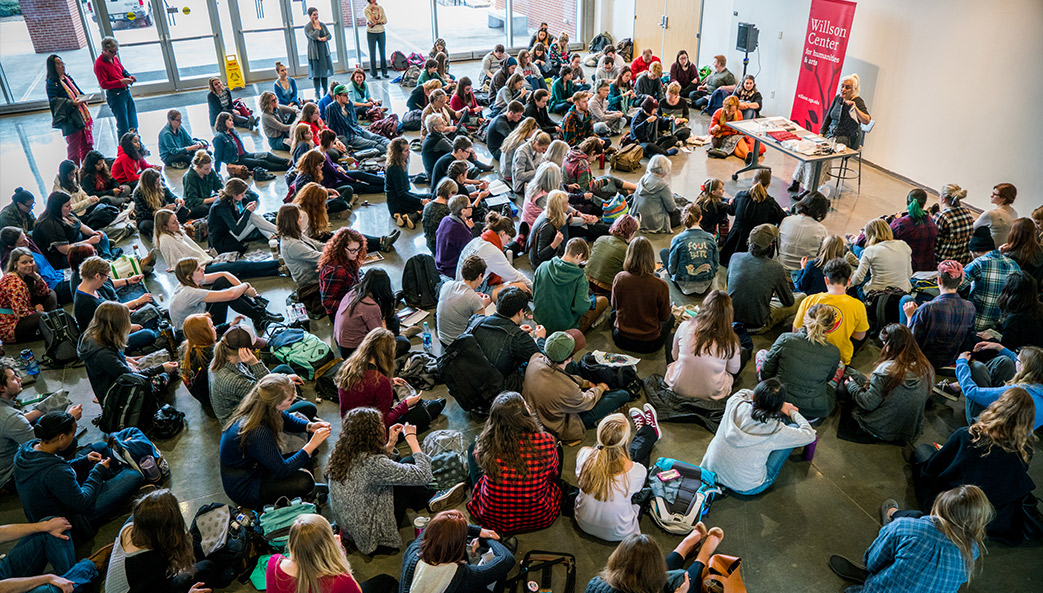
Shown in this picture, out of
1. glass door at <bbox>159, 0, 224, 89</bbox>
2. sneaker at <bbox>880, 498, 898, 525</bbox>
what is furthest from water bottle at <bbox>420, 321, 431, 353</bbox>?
glass door at <bbox>159, 0, 224, 89</bbox>

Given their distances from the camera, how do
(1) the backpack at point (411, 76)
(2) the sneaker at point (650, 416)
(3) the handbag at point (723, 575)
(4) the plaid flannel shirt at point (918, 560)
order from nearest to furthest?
1. (4) the plaid flannel shirt at point (918, 560)
2. (3) the handbag at point (723, 575)
3. (2) the sneaker at point (650, 416)
4. (1) the backpack at point (411, 76)

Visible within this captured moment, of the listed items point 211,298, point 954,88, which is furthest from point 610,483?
point 954,88

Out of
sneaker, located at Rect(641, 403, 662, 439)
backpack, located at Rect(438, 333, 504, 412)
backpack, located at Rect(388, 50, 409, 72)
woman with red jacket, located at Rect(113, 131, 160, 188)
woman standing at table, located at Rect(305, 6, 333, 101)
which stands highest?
woman standing at table, located at Rect(305, 6, 333, 101)

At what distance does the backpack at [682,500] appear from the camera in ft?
14.5

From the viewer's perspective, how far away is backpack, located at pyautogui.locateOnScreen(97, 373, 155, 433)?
5055mm

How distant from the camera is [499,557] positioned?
371 cm

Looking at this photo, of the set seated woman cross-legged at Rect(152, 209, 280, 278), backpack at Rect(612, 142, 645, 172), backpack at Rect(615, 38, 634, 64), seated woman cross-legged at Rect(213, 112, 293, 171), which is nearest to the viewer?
seated woman cross-legged at Rect(152, 209, 280, 278)

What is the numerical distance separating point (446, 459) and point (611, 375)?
1535 mm

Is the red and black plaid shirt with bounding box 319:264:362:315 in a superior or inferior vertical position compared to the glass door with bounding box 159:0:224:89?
inferior

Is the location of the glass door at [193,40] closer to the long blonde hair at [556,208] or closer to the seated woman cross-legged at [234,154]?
the seated woman cross-legged at [234,154]

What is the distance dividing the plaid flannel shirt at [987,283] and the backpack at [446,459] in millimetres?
4724

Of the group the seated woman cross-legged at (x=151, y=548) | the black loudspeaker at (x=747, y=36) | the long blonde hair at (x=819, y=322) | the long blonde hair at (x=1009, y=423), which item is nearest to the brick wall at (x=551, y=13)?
the black loudspeaker at (x=747, y=36)

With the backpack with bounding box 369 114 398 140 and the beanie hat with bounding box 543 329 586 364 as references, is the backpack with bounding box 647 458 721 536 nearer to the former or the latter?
the beanie hat with bounding box 543 329 586 364

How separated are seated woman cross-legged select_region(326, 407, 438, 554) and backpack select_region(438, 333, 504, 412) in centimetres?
86
